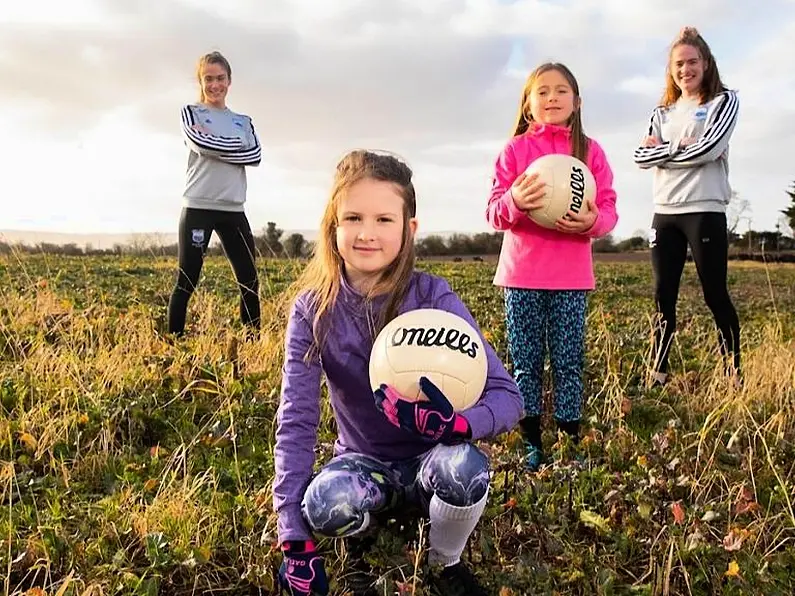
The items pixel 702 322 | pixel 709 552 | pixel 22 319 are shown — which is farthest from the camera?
pixel 702 322

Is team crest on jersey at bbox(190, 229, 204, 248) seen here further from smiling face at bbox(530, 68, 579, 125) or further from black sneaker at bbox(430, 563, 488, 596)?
black sneaker at bbox(430, 563, 488, 596)

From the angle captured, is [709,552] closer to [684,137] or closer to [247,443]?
[247,443]

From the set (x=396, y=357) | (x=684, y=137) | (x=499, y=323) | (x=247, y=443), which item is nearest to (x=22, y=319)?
(x=247, y=443)

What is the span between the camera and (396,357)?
2.53 metres

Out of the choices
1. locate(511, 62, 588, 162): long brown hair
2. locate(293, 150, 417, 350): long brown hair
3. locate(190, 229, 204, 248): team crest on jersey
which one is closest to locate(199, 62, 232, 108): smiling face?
locate(190, 229, 204, 248): team crest on jersey

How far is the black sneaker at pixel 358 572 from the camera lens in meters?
2.63

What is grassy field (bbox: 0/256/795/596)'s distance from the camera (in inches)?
107

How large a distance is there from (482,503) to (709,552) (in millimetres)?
888

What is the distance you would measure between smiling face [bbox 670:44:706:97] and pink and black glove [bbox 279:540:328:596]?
4.00 meters

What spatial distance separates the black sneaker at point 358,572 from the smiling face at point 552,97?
7.45 ft

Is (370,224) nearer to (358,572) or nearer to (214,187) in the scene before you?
(358,572)

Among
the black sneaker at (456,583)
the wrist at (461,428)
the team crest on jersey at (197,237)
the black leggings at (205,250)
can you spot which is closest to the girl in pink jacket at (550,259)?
the black sneaker at (456,583)

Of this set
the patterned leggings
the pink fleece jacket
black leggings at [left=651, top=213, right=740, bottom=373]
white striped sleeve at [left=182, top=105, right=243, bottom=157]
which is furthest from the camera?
white striped sleeve at [left=182, top=105, right=243, bottom=157]

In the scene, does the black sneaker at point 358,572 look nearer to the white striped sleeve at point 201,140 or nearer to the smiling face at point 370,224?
the smiling face at point 370,224
